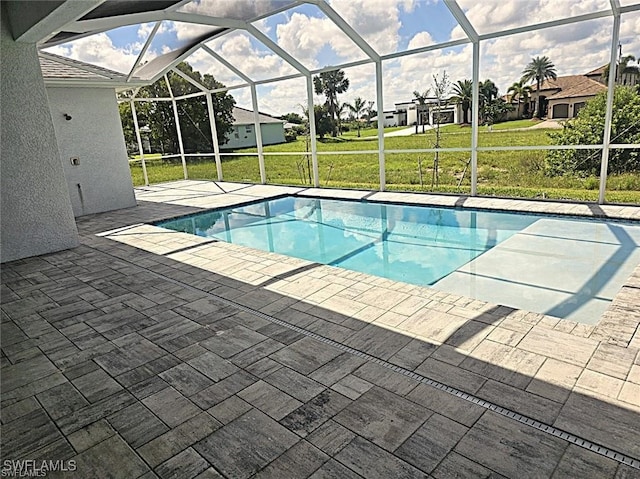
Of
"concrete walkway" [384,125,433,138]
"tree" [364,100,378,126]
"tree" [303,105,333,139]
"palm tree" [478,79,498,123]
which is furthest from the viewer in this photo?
"tree" [303,105,333,139]

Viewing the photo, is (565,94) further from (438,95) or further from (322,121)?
(322,121)

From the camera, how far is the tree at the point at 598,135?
688 cm

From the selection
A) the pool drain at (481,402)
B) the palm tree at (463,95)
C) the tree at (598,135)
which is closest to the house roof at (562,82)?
the tree at (598,135)

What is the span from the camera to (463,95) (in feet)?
29.9

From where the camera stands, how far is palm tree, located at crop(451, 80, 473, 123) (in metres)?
8.89

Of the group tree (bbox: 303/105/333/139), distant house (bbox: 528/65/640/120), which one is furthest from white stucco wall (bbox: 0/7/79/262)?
distant house (bbox: 528/65/640/120)

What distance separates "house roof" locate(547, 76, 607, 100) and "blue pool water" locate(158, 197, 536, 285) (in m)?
2.57

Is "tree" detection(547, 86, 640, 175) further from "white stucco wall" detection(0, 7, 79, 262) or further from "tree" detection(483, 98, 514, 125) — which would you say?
"white stucco wall" detection(0, 7, 79, 262)

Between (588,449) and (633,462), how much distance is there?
181 mm

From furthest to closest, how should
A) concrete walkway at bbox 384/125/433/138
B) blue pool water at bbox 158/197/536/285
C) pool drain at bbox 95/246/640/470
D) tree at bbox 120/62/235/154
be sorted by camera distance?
tree at bbox 120/62/235/154 < concrete walkway at bbox 384/125/433/138 < blue pool water at bbox 158/197/536/285 < pool drain at bbox 95/246/640/470

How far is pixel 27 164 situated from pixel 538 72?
28.8ft

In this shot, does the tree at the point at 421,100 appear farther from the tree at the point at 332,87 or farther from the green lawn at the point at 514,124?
the green lawn at the point at 514,124

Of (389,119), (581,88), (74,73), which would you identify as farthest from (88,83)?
(581,88)

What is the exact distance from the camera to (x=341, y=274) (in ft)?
15.7
